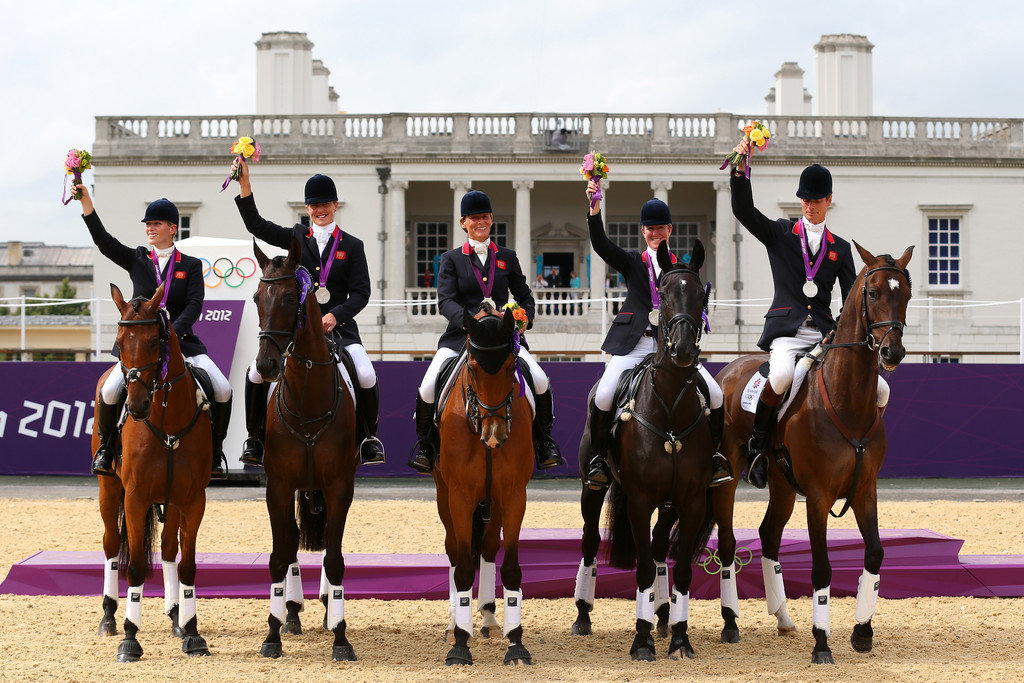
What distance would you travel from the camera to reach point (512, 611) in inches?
239

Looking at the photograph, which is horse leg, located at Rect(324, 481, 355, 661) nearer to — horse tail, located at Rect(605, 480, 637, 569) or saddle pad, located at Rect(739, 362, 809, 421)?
horse tail, located at Rect(605, 480, 637, 569)

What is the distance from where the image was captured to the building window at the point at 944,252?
102 ft

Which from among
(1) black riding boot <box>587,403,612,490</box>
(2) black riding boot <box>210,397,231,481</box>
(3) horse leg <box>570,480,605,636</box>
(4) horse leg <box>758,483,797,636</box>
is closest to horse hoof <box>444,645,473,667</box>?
(3) horse leg <box>570,480,605,636</box>

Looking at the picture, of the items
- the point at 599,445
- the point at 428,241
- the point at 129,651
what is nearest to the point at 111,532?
the point at 129,651

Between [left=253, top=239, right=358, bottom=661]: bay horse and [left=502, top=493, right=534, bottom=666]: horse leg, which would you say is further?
[left=253, top=239, right=358, bottom=661]: bay horse

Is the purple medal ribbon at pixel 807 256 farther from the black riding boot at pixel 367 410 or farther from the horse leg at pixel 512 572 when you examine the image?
the black riding boot at pixel 367 410

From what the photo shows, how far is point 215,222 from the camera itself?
1205 inches

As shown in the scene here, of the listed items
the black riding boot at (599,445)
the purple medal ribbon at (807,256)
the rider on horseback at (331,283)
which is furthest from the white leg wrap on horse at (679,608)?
the purple medal ribbon at (807,256)

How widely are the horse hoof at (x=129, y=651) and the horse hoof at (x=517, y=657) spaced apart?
7.23 ft

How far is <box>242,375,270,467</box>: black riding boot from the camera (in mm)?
6613

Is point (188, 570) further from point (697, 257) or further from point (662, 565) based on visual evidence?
point (697, 257)

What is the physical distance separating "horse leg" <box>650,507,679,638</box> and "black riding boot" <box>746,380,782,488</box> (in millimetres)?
673

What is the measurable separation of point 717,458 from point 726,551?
3.02 feet

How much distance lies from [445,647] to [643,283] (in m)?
2.72
